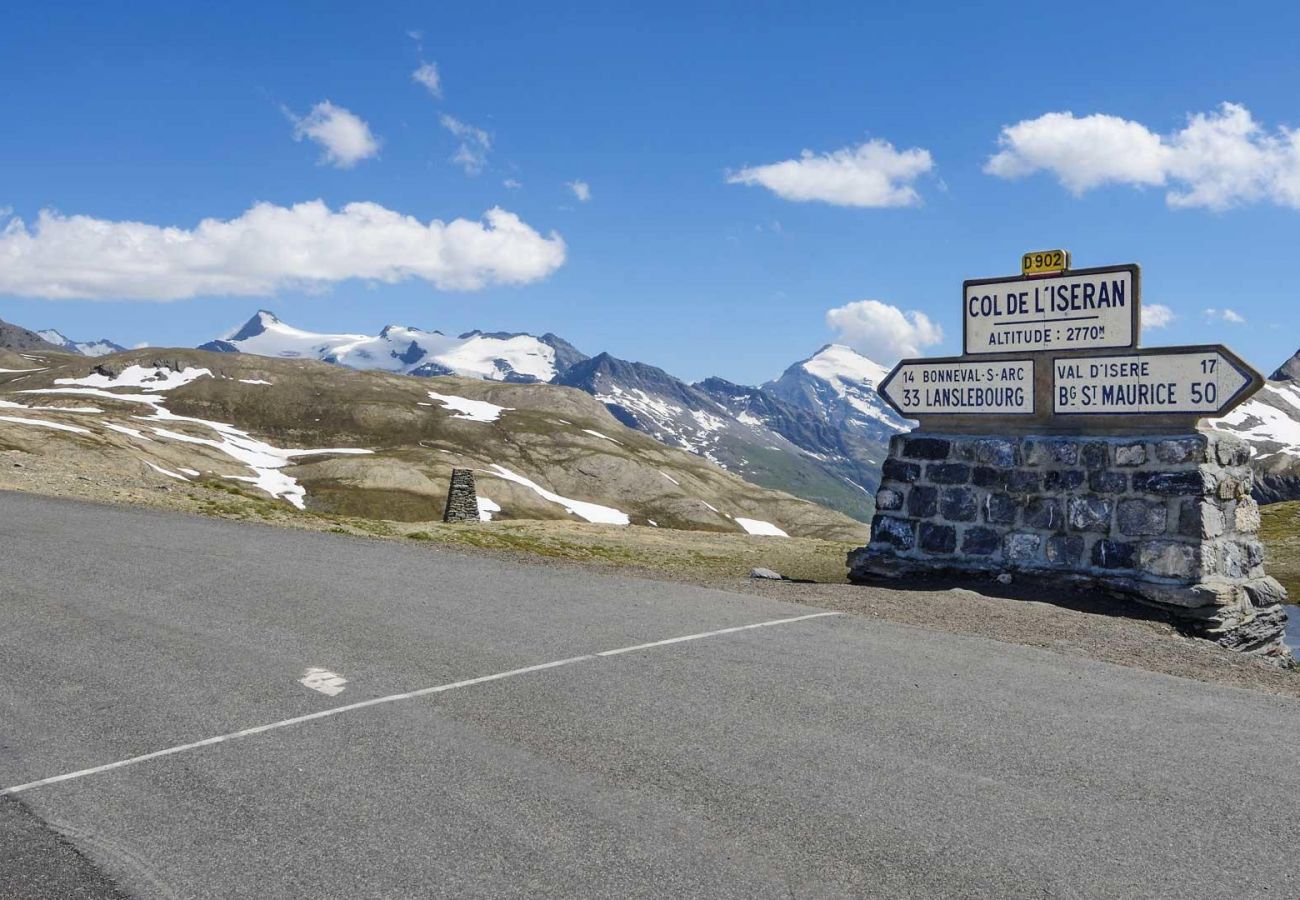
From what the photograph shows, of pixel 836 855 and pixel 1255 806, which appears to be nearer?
pixel 836 855

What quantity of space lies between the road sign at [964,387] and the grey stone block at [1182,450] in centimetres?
250

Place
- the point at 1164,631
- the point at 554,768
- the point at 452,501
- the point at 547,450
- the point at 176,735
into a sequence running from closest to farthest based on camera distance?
1. the point at 554,768
2. the point at 176,735
3. the point at 1164,631
4. the point at 452,501
5. the point at 547,450

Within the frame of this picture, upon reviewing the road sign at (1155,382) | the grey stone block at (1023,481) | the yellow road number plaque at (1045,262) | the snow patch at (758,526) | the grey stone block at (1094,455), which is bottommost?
the snow patch at (758,526)

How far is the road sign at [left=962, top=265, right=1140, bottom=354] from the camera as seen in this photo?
1675cm

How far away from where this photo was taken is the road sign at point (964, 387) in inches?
706

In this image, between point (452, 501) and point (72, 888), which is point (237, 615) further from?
point (452, 501)

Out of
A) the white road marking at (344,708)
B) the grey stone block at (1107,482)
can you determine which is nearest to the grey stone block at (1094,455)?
the grey stone block at (1107,482)

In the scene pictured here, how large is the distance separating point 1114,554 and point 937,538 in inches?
128

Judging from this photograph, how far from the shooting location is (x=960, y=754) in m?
7.55

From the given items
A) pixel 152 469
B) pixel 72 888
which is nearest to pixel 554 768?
pixel 72 888

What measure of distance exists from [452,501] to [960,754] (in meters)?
51.9

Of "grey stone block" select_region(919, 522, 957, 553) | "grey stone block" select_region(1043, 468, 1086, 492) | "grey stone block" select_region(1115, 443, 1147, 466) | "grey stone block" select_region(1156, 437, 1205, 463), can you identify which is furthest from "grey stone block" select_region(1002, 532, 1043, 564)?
"grey stone block" select_region(1156, 437, 1205, 463)

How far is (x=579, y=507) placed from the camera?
150 meters

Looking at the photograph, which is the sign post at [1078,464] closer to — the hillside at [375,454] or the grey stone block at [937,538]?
the grey stone block at [937,538]
